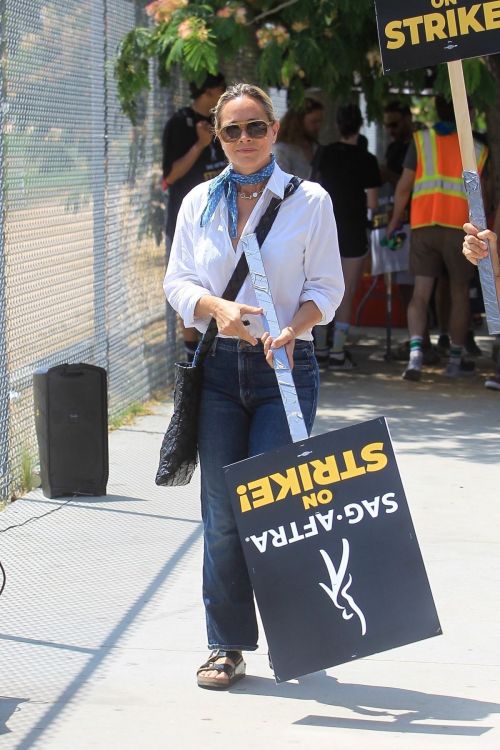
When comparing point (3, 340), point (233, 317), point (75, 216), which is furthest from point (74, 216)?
point (233, 317)

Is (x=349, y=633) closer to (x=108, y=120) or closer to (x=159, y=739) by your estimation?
(x=159, y=739)

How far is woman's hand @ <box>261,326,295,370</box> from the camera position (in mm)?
4340

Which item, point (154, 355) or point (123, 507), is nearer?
point (123, 507)

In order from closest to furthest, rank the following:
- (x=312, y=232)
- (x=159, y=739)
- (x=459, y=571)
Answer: (x=159, y=739) → (x=312, y=232) → (x=459, y=571)

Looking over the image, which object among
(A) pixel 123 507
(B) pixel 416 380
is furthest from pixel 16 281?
(B) pixel 416 380

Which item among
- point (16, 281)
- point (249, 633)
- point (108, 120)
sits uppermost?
point (108, 120)

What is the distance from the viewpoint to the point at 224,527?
181 inches

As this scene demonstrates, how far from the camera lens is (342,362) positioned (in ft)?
37.4

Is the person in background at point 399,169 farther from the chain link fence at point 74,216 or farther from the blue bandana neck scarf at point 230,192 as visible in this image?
the blue bandana neck scarf at point 230,192

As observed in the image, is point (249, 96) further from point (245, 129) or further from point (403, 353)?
point (403, 353)

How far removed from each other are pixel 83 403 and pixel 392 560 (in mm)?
3130

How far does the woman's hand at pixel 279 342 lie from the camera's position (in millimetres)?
4340

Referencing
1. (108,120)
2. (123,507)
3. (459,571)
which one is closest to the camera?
(459,571)

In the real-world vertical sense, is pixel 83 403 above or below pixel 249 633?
above
